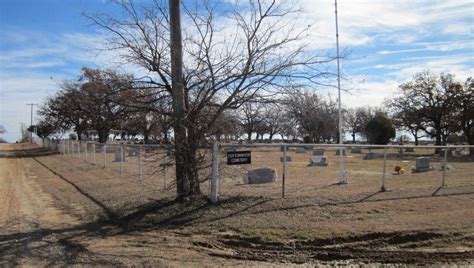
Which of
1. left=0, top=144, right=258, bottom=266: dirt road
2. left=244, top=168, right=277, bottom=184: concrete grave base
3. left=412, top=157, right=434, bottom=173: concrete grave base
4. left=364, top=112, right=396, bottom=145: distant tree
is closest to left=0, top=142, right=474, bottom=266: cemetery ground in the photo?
left=0, top=144, right=258, bottom=266: dirt road

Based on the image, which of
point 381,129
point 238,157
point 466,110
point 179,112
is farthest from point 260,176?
point 381,129

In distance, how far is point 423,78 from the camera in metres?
56.6

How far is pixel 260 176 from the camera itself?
664 inches

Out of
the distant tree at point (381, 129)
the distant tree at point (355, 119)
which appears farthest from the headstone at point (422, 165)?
the distant tree at point (355, 119)

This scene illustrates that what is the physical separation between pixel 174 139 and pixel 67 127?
4325cm

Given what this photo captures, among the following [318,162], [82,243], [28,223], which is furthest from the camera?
[318,162]

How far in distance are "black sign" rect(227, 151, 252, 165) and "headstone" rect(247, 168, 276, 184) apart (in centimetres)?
528

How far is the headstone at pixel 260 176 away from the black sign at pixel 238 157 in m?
5.28

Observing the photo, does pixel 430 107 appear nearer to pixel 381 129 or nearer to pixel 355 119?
pixel 381 129

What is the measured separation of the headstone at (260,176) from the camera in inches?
657

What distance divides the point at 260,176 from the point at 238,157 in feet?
18.4

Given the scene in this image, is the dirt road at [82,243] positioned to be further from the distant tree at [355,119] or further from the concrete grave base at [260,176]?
the distant tree at [355,119]

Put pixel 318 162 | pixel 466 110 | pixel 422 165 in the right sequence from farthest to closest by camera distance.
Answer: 1. pixel 466 110
2. pixel 318 162
3. pixel 422 165

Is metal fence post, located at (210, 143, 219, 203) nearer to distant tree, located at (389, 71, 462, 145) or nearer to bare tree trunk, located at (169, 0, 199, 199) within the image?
bare tree trunk, located at (169, 0, 199, 199)
